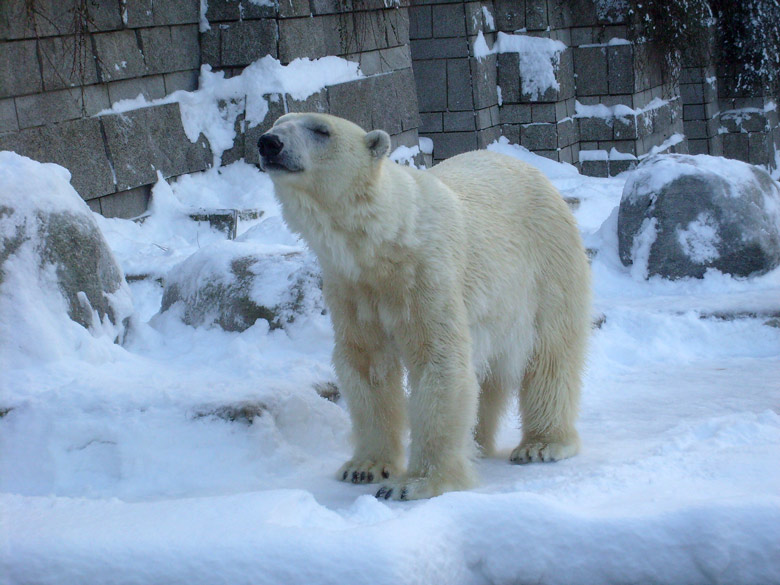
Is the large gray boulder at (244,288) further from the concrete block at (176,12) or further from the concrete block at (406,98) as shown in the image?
the concrete block at (406,98)

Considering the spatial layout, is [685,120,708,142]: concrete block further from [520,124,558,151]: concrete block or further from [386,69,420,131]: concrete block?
[386,69,420,131]: concrete block

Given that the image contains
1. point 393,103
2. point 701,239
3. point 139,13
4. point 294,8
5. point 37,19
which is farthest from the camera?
point 393,103

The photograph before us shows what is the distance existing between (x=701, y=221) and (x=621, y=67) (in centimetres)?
428

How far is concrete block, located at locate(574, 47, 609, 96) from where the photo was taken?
9.23m

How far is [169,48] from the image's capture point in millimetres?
5914

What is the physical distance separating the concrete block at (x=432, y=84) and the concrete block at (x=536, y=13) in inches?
41.1

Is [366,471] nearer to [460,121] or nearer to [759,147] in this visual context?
[460,121]

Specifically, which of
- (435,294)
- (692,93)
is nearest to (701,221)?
(435,294)

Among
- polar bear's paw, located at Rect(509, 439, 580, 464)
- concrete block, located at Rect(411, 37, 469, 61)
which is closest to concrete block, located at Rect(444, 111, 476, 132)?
concrete block, located at Rect(411, 37, 469, 61)

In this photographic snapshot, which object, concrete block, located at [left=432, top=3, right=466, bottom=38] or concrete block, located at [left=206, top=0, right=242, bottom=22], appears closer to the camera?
concrete block, located at [left=206, top=0, right=242, bottom=22]

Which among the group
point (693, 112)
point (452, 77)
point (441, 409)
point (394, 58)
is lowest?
point (441, 409)

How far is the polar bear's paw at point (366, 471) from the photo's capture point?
2.84m

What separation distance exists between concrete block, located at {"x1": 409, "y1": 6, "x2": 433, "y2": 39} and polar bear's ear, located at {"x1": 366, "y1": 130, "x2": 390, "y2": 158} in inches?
252

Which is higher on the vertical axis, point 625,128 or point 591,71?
point 591,71
